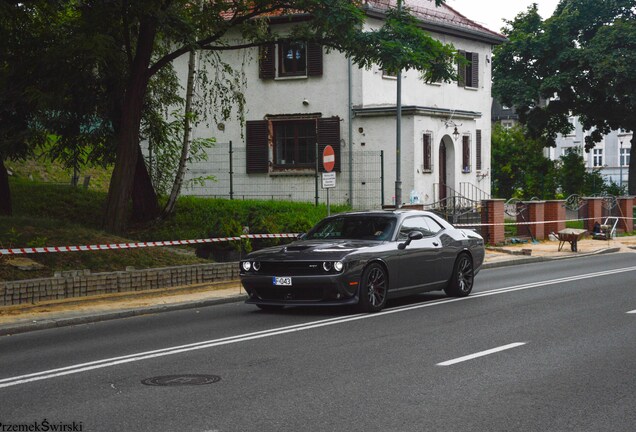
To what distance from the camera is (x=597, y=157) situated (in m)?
99.3

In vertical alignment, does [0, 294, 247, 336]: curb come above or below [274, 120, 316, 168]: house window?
below

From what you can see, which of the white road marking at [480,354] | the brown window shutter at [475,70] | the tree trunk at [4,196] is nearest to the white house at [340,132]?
the brown window shutter at [475,70]

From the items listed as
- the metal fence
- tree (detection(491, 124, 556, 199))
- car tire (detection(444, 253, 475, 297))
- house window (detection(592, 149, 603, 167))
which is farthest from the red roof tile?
house window (detection(592, 149, 603, 167))

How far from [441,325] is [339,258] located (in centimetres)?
178

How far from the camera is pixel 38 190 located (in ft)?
98.9

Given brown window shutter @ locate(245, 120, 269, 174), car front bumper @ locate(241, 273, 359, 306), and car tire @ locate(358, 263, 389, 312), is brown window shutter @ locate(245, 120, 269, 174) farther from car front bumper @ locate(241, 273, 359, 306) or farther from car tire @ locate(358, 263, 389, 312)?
car front bumper @ locate(241, 273, 359, 306)

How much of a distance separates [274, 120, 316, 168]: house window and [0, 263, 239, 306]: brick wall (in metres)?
18.5

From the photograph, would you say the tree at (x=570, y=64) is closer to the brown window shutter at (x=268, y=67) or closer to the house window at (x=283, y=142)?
the house window at (x=283, y=142)

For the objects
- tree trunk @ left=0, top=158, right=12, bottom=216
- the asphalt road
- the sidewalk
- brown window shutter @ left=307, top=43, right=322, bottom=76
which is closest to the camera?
the asphalt road

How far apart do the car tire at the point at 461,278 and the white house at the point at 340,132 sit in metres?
18.3

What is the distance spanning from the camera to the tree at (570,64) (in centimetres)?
5134

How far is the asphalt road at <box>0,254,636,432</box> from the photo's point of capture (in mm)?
7238

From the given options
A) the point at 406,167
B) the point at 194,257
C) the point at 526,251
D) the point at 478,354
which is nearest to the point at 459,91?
the point at 406,167

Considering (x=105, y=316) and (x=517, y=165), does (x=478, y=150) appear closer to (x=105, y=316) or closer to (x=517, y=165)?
(x=517, y=165)
